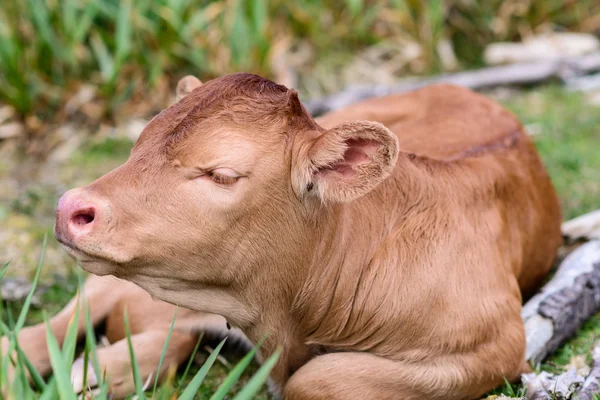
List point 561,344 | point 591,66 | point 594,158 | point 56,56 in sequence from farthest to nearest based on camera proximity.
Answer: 1. point 591,66
2. point 56,56
3. point 594,158
4. point 561,344

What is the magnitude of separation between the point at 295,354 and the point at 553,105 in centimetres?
539

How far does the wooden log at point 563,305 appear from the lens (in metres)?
4.15

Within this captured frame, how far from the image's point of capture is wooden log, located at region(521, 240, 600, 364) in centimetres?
415

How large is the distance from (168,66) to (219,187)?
565 cm

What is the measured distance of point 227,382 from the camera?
2.79 m

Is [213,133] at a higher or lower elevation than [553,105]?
higher

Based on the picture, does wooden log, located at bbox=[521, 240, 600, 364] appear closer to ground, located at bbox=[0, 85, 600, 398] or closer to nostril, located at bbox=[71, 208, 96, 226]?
ground, located at bbox=[0, 85, 600, 398]

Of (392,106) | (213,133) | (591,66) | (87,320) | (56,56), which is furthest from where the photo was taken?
(591,66)

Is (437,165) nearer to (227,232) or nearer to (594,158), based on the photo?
(227,232)

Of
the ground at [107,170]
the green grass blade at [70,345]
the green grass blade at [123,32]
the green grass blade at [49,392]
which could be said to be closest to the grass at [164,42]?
the green grass blade at [123,32]

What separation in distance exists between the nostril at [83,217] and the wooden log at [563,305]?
2.14 meters

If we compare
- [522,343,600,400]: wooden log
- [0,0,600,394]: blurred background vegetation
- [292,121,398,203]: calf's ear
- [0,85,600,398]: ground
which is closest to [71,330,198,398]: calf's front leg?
[0,85,600,398]: ground

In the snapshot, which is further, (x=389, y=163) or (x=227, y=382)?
(x=389, y=163)

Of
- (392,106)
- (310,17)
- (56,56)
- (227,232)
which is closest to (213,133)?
(227,232)
